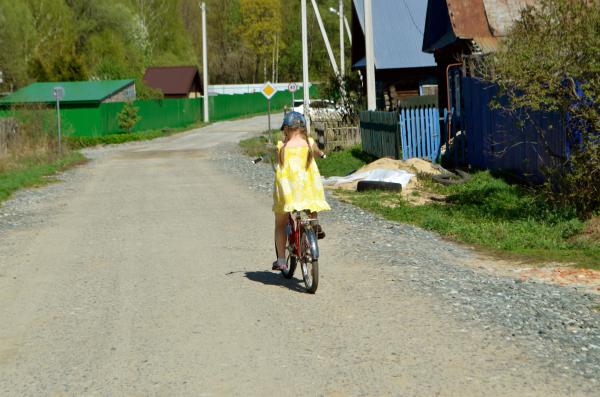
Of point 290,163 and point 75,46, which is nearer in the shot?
point 290,163

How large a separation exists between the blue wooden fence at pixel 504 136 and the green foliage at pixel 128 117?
33.6m

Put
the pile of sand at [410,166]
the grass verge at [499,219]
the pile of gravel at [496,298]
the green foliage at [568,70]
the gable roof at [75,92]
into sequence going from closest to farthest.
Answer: the pile of gravel at [496,298] < the grass verge at [499,219] < the green foliage at [568,70] < the pile of sand at [410,166] < the gable roof at [75,92]

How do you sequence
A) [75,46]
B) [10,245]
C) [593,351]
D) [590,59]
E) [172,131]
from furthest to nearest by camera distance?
1. [75,46]
2. [172,131]
3. [10,245]
4. [590,59]
5. [593,351]

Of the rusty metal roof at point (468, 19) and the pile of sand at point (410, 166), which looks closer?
the pile of sand at point (410, 166)

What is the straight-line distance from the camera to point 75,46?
73.5m

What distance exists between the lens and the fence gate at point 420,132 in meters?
23.3

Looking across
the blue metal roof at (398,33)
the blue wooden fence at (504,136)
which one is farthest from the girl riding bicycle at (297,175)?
the blue metal roof at (398,33)

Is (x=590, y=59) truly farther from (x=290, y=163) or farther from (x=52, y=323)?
(x=52, y=323)

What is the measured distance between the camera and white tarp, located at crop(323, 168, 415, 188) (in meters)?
18.8

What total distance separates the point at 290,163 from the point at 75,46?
221ft

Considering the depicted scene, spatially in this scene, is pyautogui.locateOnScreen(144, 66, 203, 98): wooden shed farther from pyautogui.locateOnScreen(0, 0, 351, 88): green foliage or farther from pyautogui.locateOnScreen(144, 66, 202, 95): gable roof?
pyautogui.locateOnScreen(0, 0, 351, 88): green foliage

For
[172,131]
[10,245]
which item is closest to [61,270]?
[10,245]

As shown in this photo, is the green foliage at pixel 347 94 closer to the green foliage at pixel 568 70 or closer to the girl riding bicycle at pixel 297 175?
the green foliage at pixel 568 70

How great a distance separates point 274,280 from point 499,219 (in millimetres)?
5190
